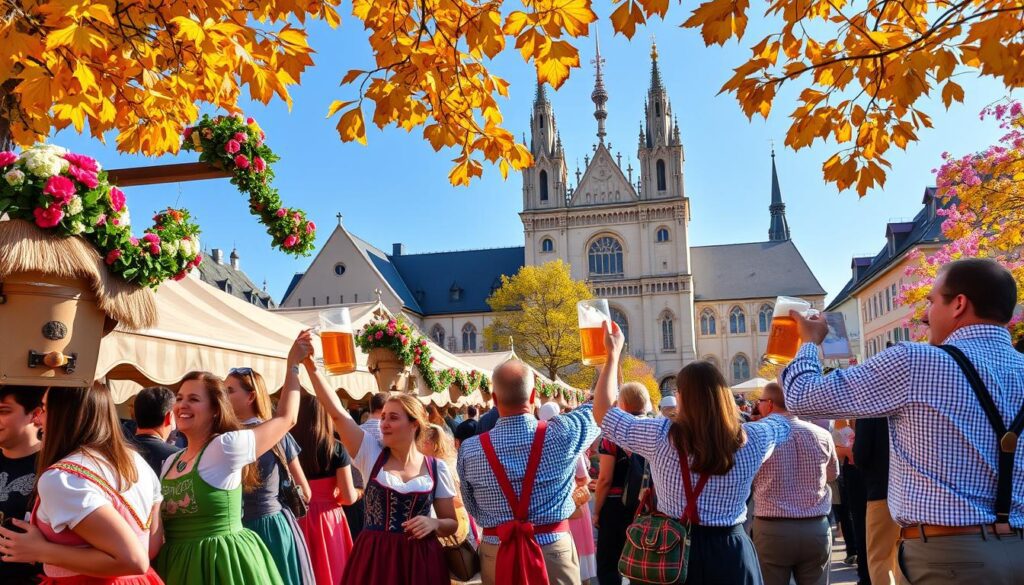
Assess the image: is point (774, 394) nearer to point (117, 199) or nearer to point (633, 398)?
point (633, 398)

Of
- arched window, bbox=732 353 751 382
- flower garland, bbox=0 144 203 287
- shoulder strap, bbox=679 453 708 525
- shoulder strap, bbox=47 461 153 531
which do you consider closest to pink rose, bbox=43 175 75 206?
flower garland, bbox=0 144 203 287

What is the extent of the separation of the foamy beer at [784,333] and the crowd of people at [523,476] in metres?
0.20

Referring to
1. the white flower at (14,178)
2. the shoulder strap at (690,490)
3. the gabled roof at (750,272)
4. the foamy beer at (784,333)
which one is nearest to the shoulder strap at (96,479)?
the white flower at (14,178)

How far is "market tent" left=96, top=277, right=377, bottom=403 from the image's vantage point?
5.27 m

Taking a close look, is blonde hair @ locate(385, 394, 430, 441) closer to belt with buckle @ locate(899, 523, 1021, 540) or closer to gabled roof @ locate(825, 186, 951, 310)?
belt with buckle @ locate(899, 523, 1021, 540)

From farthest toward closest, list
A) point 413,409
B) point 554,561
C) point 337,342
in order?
point 337,342, point 413,409, point 554,561

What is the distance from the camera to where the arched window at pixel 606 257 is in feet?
193

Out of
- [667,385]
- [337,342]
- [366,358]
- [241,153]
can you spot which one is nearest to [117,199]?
[241,153]

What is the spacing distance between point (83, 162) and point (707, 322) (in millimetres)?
62128

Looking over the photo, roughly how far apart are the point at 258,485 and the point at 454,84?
245 centimetres

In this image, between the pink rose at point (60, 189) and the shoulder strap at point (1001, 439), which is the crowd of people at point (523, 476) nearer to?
the shoulder strap at point (1001, 439)

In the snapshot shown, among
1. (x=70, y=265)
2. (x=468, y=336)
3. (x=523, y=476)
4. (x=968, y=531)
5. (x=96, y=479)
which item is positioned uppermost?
(x=468, y=336)

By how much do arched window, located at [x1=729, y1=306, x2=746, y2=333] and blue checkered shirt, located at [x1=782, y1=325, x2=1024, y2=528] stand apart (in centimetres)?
6078

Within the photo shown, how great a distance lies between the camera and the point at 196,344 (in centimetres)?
579
